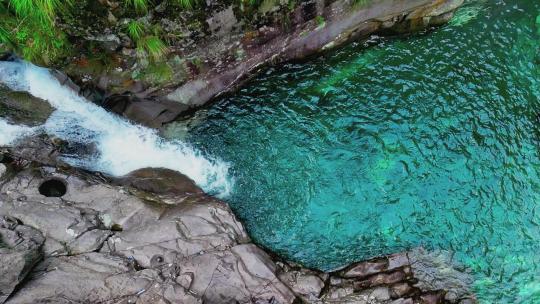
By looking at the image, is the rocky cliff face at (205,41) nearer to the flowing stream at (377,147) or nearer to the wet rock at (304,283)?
the flowing stream at (377,147)

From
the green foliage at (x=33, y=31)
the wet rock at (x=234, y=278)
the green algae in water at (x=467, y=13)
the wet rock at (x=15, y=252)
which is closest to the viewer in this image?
the wet rock at (x=15, y=252)

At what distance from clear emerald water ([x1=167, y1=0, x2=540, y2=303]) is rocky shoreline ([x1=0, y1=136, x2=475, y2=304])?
634 mm

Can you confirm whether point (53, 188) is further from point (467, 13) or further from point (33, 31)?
point (467, 13)

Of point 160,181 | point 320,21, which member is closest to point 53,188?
point 160,181

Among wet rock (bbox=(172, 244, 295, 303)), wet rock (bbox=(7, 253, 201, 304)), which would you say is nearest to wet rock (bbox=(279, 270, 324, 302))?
wet rock (bbox=(172, 244, 295, 303))

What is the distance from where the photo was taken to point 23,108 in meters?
10.6

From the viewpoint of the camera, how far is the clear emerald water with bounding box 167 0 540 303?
33.2 ft

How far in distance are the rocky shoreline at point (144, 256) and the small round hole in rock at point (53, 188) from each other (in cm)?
2

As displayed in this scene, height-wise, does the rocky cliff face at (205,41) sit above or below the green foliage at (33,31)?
below

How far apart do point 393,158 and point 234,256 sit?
4.85m

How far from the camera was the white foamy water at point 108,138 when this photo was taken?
1079 cm

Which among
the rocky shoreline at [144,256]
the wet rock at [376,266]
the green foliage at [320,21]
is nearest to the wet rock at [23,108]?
the rocky shoreline at [144,256]

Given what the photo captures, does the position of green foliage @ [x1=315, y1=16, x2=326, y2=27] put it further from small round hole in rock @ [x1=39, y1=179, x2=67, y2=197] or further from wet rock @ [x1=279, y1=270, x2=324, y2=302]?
small round hole in rock @ [x1=39, y1=179, x2=67, y2=197]

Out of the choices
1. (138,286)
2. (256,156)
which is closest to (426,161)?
(256,156)
